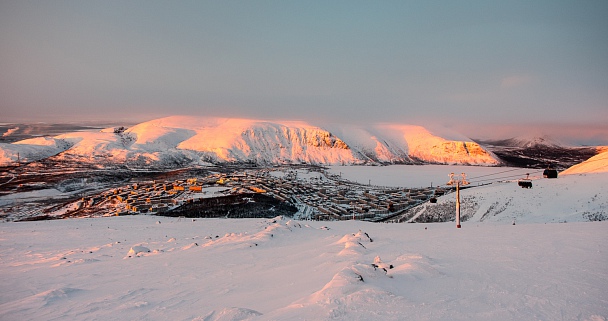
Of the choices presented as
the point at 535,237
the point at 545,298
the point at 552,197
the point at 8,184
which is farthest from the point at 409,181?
the point at 8,184

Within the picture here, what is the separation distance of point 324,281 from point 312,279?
530 millimetres

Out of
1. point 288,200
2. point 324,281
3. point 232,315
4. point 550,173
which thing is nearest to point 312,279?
point 324,281

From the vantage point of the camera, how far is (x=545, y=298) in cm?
543

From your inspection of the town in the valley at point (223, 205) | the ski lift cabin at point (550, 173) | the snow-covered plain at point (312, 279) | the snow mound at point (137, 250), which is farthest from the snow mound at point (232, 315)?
the town in the valley at point (223, 205)

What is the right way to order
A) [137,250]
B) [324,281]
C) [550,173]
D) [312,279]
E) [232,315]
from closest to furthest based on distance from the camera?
[232,315] → [324,281] → [312,279] → [137,250] → [550,173]

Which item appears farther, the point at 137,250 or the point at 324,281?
the point at 137,250

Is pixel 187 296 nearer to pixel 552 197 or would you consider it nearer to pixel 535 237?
pixel 535 237

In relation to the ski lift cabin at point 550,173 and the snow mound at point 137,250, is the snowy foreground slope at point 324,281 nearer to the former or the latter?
the snow mound at point 137,250

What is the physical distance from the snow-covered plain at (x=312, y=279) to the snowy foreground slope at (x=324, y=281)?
31mm

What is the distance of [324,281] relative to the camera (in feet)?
23.4

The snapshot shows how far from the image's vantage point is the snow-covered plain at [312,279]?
5027 millimetres

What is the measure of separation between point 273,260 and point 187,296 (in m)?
4.34

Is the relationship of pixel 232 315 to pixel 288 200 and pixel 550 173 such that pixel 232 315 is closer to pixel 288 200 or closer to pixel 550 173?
pixel 550 173

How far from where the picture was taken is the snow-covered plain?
5.03 meters
